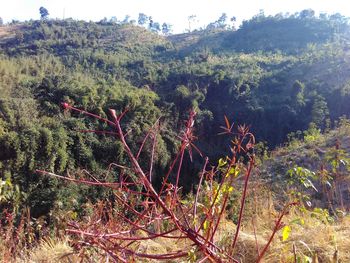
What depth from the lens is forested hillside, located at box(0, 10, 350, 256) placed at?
10.1m

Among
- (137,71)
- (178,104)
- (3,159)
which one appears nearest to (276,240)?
(3,159)

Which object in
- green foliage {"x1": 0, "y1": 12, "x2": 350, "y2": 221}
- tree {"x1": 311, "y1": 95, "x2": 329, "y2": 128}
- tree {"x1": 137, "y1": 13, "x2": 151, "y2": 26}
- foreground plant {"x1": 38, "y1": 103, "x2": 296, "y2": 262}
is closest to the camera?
foreground plant {"x1": 38, "y1": 103, "x2": 296, "y2": 262}

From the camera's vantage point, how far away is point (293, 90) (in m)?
17.5

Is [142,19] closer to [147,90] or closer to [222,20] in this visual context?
[222,20]

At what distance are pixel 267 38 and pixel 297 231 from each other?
32.7m

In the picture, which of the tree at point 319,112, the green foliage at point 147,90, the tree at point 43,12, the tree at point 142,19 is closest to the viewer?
the green foliage at point 147,90

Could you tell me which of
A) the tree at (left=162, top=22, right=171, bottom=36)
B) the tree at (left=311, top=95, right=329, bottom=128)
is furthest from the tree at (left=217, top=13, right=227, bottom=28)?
the tree at (left=311, top=95, right=329, bottom=128)

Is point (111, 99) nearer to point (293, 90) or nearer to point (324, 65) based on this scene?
point (293, 90)

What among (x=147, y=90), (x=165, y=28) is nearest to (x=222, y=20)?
(x=165, y=28)

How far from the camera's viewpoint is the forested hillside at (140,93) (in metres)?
10.1

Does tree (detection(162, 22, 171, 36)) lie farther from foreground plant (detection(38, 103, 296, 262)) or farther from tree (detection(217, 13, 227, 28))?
Result: foreground plant (detection(38, 103, 296, 262))

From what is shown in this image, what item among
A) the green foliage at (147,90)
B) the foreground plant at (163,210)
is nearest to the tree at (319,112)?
the green foliage at (147,90)

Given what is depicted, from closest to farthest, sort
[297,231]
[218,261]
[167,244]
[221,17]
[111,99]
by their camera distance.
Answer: [218,261] < [297,231] < [167,244] < [111,99] < [221,17]

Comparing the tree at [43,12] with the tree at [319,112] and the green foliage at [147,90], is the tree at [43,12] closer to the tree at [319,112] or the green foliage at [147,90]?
the green foliage at [147,90]
